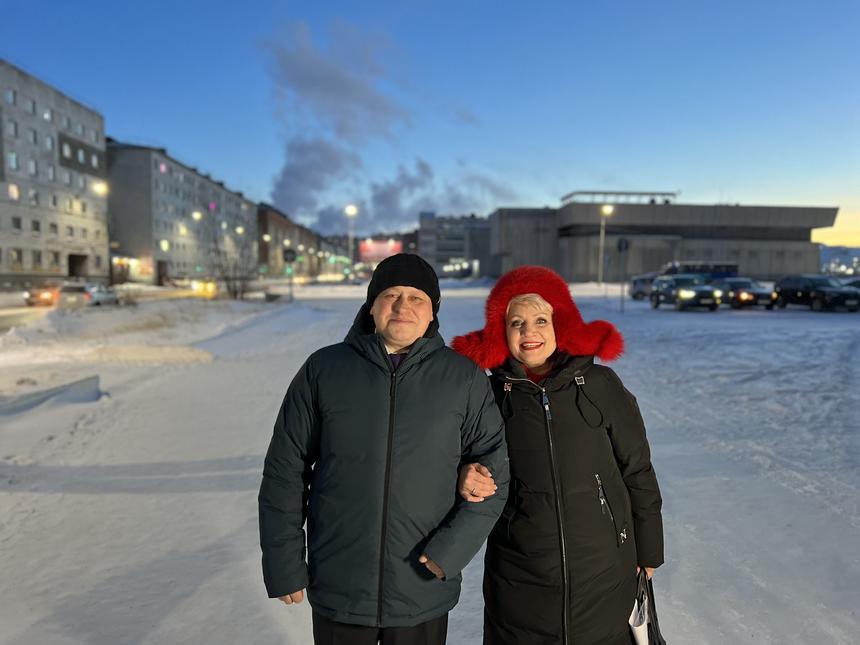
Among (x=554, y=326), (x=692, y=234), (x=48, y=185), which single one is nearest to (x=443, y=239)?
(x=692, y=234)

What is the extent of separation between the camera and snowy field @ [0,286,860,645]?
3.03m

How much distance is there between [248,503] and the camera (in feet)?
15.2

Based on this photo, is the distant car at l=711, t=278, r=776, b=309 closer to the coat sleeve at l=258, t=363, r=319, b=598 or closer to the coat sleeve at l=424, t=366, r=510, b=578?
the coat sleeve at l=424, t=366, r=510, b=578

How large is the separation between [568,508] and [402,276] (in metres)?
1.10

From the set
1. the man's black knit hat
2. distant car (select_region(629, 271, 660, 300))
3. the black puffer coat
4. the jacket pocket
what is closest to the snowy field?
the black puffer coat

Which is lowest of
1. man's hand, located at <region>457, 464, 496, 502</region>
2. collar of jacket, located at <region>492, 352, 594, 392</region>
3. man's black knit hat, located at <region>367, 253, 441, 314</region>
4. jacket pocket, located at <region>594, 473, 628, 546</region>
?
jacket pocket, located at <region>594, 473, 628, 546</region>

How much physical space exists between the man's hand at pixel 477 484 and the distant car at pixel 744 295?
26.4 meters

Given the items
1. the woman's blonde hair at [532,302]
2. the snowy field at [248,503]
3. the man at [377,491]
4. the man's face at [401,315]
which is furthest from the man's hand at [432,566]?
the snowy field at [248,503]

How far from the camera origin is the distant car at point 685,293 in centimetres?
2302

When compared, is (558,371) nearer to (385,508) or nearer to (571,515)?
(571,515)

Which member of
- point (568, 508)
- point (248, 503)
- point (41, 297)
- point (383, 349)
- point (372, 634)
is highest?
point (383, 349)

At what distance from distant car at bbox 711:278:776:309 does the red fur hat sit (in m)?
25.7

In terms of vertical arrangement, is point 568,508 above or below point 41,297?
above

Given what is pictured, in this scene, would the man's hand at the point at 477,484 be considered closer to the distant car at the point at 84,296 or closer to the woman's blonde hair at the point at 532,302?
the woman's blonde hair at the point at 532,302
